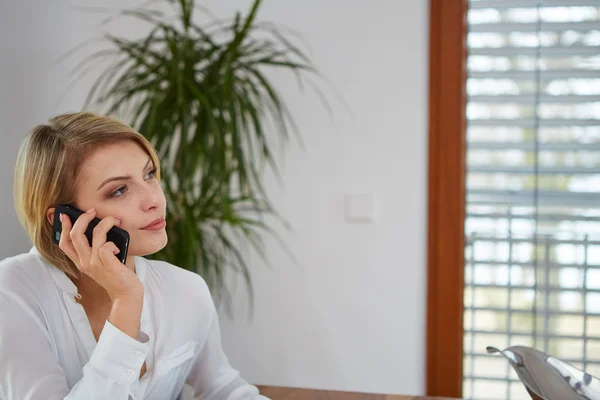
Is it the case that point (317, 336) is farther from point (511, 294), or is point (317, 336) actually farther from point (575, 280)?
point (575, 280)

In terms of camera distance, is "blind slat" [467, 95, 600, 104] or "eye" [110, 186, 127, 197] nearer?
"eye" [110, 186, 127, 197]

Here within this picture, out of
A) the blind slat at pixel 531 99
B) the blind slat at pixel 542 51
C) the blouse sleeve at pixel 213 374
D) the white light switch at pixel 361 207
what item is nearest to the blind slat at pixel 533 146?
the blind slat at pixel 531 99

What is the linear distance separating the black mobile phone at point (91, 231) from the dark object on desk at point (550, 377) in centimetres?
62

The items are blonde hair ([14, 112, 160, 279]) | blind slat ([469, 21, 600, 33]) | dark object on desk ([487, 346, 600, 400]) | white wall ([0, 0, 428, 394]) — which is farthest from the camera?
white wall ([0, 0, 428, 394])

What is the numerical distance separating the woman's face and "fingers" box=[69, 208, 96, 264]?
38 mm

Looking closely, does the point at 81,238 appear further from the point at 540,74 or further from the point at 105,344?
the point at 540,74

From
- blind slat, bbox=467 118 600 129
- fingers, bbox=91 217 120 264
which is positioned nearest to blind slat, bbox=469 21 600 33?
blind slat, bbox=467 118 600 129

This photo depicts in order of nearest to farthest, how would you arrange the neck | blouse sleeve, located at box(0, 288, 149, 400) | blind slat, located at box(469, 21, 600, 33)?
1. blouse sleeve, located at box(0, 288, 149, 400)
2. the neck
3. blind slat, located at box(469, 21, 600, 33)

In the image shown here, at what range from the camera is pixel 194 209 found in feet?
7.08

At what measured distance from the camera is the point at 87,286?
1304 mm

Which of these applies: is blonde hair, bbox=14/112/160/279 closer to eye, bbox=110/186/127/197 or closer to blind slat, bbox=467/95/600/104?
eye, bbox=110/186/127/197

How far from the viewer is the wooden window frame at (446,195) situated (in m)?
2.49

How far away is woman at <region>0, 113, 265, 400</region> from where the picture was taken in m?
1.10

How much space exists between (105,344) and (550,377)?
2.29 ft
